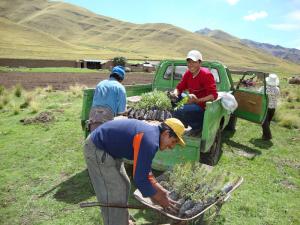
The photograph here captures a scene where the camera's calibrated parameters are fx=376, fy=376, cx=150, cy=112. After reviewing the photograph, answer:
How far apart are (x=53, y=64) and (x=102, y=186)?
49.7 meters

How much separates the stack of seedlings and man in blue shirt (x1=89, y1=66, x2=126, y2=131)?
5.17 feet

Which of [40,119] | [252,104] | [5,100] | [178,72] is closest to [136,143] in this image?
[178,72]

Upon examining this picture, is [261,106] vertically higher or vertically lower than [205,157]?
higher

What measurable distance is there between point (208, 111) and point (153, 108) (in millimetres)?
1476

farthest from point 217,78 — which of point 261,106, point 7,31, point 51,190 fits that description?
point 7,31

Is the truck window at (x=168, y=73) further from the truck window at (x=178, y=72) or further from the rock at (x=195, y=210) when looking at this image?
the rock at (x=195, y=210)

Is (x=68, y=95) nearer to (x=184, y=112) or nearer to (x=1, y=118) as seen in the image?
(x=1, y=118)

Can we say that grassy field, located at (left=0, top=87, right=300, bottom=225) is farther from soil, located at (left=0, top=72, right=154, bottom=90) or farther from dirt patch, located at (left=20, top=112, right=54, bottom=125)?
soil, located at (left=0, top=72, right=154, bottom=90)

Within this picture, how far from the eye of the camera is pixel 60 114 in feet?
42.6

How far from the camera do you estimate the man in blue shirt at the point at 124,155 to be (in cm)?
367

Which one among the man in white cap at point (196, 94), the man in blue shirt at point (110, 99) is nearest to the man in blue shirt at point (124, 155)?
the man in blue shirt at point (110, 99)

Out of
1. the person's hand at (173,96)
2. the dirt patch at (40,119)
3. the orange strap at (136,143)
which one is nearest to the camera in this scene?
the orange strap at (136,143)

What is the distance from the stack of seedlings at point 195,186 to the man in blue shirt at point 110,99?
1.58 meters

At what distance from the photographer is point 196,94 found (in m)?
7.12
